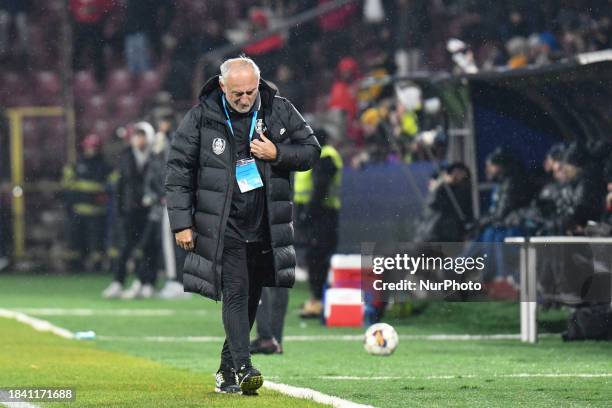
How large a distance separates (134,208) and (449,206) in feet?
18.7

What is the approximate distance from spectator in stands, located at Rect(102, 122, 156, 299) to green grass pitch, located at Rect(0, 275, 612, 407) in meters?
3.24

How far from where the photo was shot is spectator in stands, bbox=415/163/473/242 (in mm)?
17194

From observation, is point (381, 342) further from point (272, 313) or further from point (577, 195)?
point (577, 195)

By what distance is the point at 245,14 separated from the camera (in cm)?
3005

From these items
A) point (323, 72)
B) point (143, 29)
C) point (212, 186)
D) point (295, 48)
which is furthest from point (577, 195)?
point (143, 29)

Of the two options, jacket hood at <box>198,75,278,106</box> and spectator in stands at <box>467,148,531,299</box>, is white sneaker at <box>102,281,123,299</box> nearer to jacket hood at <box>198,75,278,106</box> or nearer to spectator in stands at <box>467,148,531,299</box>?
spectator in stands at <box>467,148,531,299</box>

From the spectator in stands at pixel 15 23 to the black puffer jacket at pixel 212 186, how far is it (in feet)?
76.3

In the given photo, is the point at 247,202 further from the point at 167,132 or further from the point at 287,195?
the point at 167,132

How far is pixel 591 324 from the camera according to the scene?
14047 millimetres

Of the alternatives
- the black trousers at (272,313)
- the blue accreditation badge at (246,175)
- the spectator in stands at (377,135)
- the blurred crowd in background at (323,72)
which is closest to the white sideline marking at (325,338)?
the blurred crowd in background at (323,72)

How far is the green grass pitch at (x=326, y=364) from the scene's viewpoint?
9633 millimetres

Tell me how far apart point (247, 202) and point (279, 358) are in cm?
322

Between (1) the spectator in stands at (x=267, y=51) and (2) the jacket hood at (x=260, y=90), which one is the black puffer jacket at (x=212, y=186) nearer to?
(2) the jacket hood at (x=260, y=90)

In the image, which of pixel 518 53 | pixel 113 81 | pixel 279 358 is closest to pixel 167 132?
pixel 518 53
